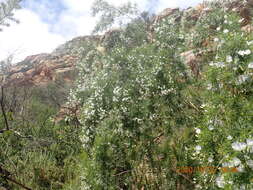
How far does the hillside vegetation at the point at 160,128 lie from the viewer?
9.75 feet

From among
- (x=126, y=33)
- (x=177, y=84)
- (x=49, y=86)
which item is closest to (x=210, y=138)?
(x=177, y=84)

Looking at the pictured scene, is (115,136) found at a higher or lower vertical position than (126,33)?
lower

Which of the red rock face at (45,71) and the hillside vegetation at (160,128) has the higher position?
the red rock face at (45,71)

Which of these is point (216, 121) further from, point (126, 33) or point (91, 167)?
point (126, 33)

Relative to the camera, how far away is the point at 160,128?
21.1 feet

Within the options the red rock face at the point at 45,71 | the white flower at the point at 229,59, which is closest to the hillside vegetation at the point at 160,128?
the white flower at the point at 229,59

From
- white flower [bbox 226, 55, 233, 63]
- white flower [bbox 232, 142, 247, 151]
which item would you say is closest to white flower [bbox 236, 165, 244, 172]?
white flower [bbox 232, 142, 247, 151]

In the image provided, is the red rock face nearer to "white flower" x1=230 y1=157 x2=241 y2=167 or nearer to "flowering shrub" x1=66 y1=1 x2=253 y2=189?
"flowering shrub" x1=66 y1=1 x2=253 y2=189

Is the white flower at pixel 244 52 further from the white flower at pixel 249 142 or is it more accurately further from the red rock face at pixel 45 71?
the red rock face at pixel 45 71

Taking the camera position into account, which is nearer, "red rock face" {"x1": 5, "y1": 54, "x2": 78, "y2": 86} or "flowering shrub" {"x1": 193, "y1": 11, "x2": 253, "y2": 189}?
"flowering shrub" {"x1": 193, "y1": 11, "x2": 253, "y2": 189}

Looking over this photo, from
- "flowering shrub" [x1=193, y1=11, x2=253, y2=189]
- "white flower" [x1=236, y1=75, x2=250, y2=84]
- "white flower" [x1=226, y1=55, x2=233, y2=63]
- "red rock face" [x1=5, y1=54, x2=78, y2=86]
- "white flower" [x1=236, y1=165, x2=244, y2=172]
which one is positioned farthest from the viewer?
"red rock face" [x1=5, y1=54, x2=78, y2=86]

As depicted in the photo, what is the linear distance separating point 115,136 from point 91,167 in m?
0.84

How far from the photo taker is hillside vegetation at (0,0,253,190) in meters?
2.97

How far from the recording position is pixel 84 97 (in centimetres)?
1020
